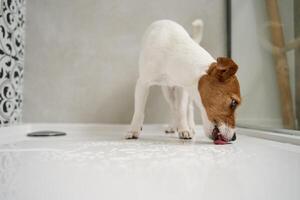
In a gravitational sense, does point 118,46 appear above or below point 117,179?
above

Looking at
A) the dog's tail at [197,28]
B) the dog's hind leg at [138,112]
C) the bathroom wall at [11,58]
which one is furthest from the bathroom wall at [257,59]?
the bathroom wall at [11,58]

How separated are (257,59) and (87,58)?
1134mm

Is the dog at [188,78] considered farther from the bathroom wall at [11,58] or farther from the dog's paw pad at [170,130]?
the bathroom wall at [11,58]

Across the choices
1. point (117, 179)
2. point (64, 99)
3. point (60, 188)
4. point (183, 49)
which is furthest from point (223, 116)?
point (64, 99)

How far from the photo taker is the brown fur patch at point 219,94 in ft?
3.59

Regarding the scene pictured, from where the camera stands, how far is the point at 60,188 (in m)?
0.51

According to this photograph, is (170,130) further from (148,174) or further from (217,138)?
(148,174)

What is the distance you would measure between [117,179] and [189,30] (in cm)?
158

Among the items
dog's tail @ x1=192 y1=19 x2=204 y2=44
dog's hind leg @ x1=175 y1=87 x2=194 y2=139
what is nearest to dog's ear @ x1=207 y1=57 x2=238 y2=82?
dog's hind leg @ x1=175 y1=87 x2=194 y2=139

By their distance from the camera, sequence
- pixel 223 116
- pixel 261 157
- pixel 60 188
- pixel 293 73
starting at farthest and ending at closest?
1. pixel 293 73
2. pixel 223 116
3. pixel 261 157
4. pixel 60 188

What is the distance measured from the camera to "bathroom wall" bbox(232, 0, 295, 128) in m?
1.42

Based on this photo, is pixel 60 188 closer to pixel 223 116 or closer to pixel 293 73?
pixel 223 116

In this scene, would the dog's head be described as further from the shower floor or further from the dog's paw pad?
the dog's paw pad

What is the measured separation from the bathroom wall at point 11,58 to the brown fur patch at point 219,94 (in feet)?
3.62
